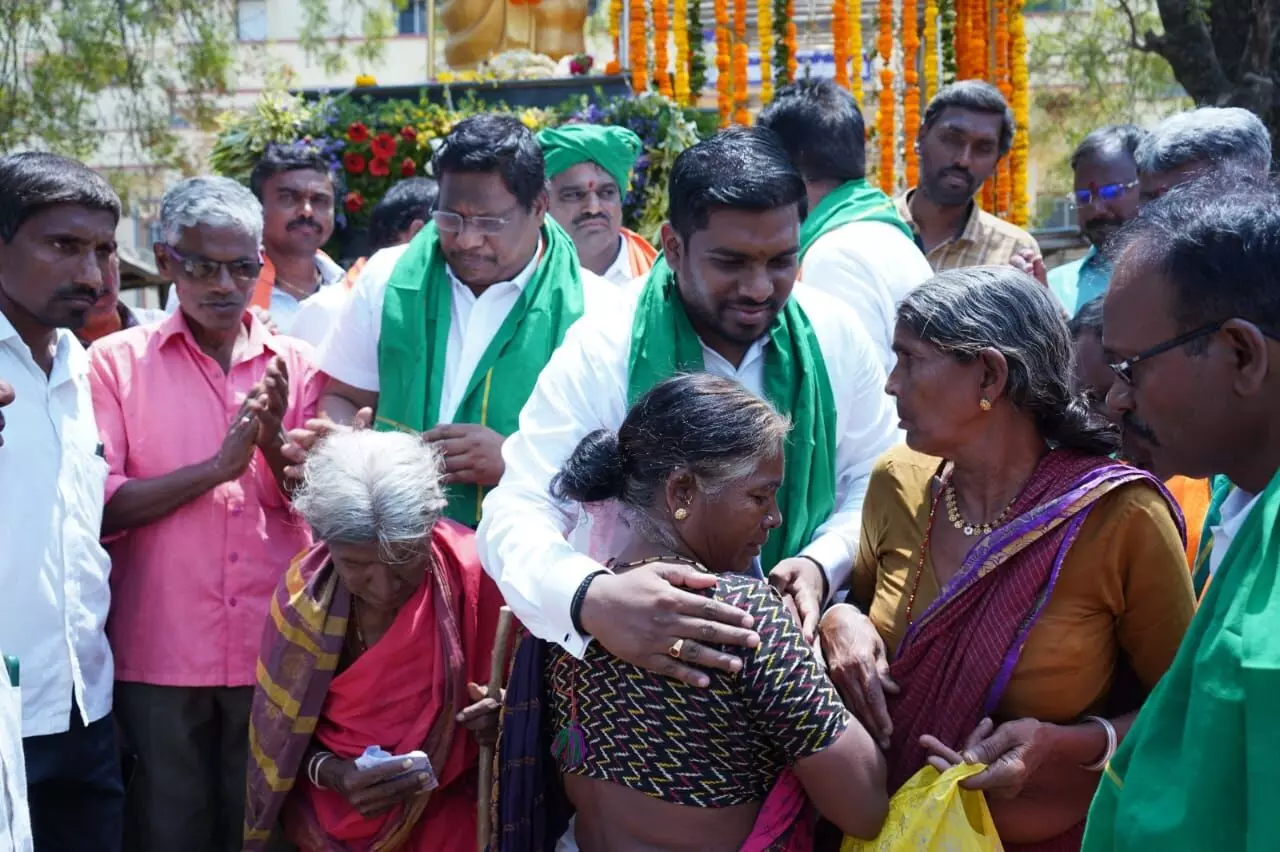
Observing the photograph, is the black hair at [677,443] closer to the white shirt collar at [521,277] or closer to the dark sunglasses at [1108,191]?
the white shirt collar at [521,277]

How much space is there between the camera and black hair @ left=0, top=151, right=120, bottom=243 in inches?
154

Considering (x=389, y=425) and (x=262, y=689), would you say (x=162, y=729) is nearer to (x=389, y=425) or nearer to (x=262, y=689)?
(x=262, y=689)

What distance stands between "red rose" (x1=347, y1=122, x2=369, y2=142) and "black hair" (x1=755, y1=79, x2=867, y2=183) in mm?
3583

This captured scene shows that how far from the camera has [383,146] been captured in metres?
7.76

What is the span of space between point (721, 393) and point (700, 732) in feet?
2.27

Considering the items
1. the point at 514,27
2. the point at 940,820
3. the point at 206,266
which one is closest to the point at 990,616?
the point at 940,820

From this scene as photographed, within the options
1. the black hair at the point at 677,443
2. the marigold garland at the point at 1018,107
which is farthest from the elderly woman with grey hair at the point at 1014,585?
the marigold garland at the point at 1018,107

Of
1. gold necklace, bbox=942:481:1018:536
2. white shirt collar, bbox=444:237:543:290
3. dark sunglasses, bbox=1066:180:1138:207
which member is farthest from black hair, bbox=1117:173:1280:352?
dark sunglasses, bbox=1066:180:1138:207

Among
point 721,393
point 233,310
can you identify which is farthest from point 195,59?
point 721,393

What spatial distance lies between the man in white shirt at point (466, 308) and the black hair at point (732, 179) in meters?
0.71

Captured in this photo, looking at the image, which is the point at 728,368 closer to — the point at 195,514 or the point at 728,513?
the point at 728,513

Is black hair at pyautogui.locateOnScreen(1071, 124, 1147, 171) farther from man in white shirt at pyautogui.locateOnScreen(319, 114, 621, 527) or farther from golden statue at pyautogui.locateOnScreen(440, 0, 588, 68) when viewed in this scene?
golden statue at pyautogui.locateOnScreen(440, 0, 588, 68)

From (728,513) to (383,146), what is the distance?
5.40 meters

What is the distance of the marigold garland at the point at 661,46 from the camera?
10.7 meters
